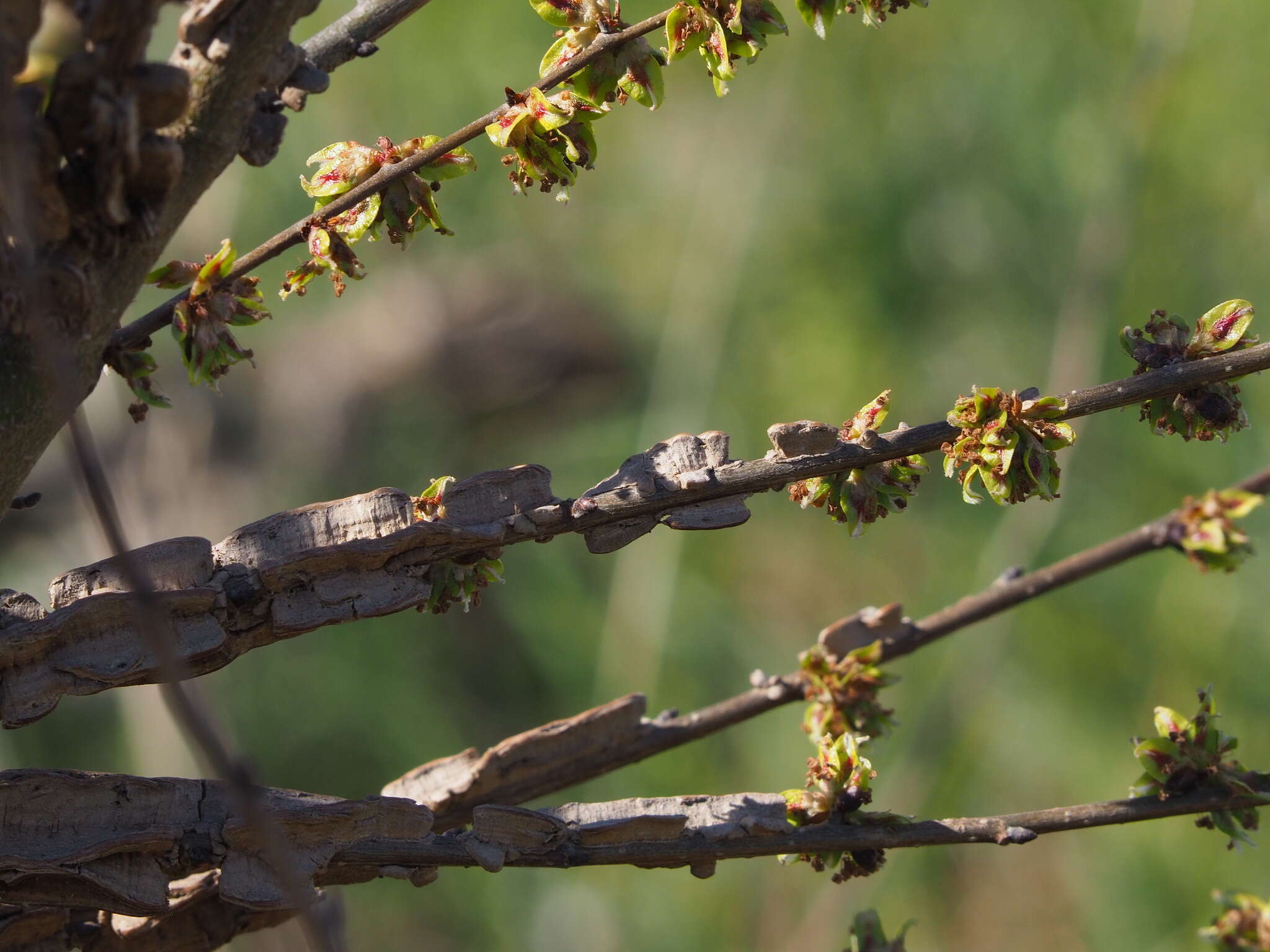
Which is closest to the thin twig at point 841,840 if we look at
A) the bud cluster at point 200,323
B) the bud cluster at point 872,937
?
the bud cluster at point 872,937

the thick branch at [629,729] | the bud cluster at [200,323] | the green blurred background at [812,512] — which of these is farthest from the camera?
the green blurred background at [812,512]

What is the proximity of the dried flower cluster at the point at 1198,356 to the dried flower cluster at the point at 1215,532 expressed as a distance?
20 cm

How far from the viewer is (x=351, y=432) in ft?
7.64

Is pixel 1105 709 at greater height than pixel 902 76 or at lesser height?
lesser

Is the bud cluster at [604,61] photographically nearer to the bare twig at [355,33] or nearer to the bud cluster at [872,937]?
the bare twig at [355,33]

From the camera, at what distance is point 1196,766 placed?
1.88ft

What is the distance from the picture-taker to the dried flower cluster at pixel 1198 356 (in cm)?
51

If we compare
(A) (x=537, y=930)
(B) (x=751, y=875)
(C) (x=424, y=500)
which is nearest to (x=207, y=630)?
(C) (x=424, y=500)

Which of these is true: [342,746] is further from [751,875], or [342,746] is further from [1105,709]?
[1105,709]

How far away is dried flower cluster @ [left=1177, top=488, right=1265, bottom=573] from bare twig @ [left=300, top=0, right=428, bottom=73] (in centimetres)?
60

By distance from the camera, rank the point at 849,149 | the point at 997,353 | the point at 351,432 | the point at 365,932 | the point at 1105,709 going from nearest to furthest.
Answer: the point at 1105,709, the point at 997,353, the point at 849,149, the point at 365,932, the point at 351,432

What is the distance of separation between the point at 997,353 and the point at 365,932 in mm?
1527

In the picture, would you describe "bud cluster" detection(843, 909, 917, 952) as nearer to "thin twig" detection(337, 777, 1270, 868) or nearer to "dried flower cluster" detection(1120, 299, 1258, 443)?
"thin twig" detection(337, 777, 1270, 868)

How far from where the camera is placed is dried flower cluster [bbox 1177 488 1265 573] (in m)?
0.70
